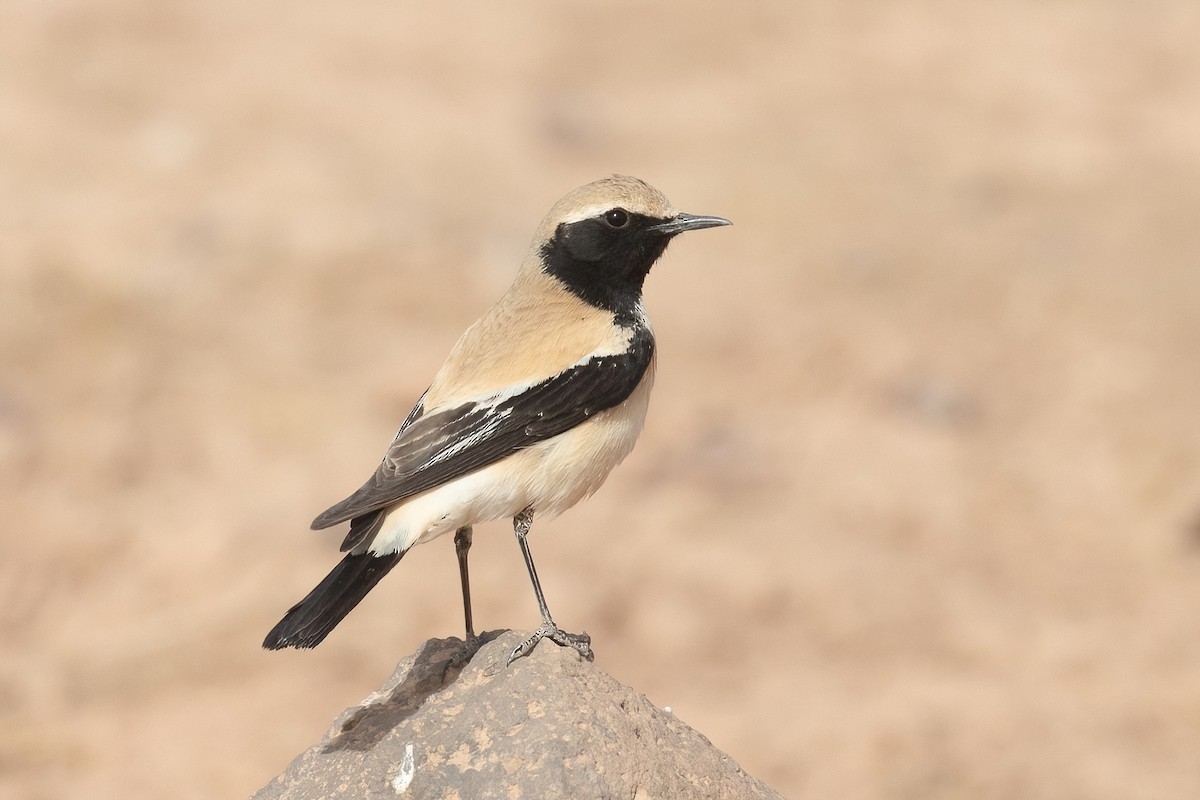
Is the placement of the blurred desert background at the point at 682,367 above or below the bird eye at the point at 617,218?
above

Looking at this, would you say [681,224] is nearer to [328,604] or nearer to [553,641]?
[553,641]

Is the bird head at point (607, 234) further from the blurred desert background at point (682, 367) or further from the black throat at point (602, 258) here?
the blurred desert background at point (682, 367)

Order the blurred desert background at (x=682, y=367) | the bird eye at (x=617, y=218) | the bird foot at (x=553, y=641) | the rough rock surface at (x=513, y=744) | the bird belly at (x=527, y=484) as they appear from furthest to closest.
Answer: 1. the blurred desert background at (x=682, y=367)
2. the bird eye at (x=617, y=218)
3. the bird belly at (x=527, y=484)
4. the bird foot at (x=553, y=641)
5. the rough rock surface at (x=513, y=744)

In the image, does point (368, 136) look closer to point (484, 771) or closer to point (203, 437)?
point (203, 437)

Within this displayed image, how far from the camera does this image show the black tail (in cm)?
575

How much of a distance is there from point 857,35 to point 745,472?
995 cm

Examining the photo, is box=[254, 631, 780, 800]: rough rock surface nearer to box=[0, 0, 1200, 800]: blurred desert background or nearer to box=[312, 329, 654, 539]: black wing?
box=[312, 329, 654, 539]: black wing

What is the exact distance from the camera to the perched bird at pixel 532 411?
20.2 feet

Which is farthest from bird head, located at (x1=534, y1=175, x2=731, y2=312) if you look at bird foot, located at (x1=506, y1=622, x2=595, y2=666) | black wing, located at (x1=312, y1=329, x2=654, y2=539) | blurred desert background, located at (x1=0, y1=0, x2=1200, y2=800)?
blurred desert background, located at (x1=0, y1=0, x2=1200, y2=800)

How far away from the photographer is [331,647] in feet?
39.2

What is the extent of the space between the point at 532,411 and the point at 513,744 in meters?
1.50

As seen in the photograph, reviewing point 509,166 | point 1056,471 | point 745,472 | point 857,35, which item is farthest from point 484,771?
point 857,35

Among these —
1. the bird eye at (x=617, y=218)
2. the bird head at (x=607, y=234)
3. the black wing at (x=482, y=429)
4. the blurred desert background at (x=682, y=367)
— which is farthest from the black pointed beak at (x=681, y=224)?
the blurred desert background at (x=682, y=367)

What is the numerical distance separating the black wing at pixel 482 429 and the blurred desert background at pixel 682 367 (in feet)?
16.5
